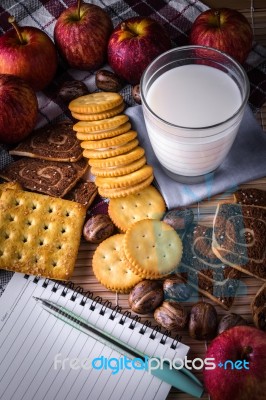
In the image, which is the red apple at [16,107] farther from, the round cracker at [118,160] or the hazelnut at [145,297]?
the hazelnut at [145,297]

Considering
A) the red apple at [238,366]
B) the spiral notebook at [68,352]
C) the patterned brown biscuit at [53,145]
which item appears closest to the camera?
the red apple at [238,366]

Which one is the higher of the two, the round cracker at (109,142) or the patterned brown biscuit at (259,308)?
the round cracker at (109,142)

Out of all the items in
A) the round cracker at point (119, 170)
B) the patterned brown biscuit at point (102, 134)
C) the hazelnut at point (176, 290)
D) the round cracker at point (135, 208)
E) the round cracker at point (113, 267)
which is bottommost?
the hazelnut at point (176, 290)

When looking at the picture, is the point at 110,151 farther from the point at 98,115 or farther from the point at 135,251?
the point at 135,251

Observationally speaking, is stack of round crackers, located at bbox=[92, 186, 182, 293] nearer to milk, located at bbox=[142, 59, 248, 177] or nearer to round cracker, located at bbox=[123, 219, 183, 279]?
round cracker, located at bbox=[123, 219, 183, 279]

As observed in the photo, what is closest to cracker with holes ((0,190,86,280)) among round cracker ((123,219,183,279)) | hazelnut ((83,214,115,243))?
hazelnut ((83,214,115,243))

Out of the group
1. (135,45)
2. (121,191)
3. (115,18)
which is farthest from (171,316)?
(115,18)

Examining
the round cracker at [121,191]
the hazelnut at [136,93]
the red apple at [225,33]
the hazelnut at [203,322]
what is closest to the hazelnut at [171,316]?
the hazelnut at [203,322]

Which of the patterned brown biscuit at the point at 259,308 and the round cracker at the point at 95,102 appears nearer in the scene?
the patterned brown biscuit at the point at 259,308
